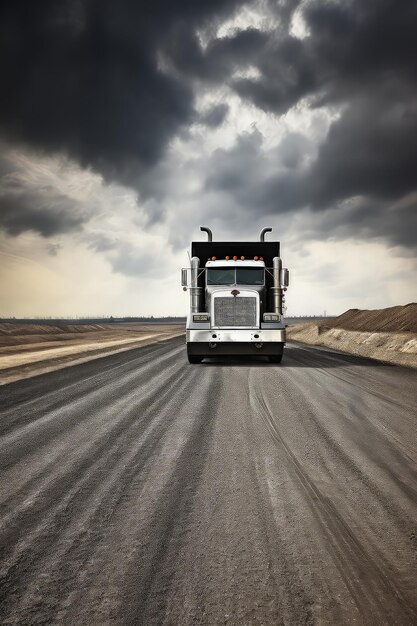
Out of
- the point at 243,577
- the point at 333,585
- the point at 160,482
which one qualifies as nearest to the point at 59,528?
the point at 160,482

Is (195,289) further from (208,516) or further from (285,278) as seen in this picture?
(208,516)

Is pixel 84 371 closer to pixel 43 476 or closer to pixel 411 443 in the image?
pixel 43 476

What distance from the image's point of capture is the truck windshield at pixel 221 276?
14531mm

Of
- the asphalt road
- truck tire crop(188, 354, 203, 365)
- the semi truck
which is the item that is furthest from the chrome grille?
the asphalt road

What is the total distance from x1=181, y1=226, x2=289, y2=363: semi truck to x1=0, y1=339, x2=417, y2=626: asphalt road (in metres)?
6.57

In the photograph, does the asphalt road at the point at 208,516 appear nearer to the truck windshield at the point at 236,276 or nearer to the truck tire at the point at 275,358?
the truck tire at the point at 275,358

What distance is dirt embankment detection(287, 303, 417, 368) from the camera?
19000 millimetres

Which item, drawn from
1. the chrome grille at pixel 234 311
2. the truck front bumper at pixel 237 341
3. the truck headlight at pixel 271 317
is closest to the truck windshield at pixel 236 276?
the chrome grille at pixel 234 311

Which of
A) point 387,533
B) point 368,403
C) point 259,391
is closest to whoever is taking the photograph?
point 387,533

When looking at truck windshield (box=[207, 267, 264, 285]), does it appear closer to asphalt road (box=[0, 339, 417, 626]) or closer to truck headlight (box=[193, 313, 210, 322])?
truck headlight (box=[193, 313, 210, 322])

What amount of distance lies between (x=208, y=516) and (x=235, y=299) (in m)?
11.1

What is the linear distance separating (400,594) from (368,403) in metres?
5.80

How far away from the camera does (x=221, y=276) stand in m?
14.6

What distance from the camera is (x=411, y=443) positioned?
5.21 metres
